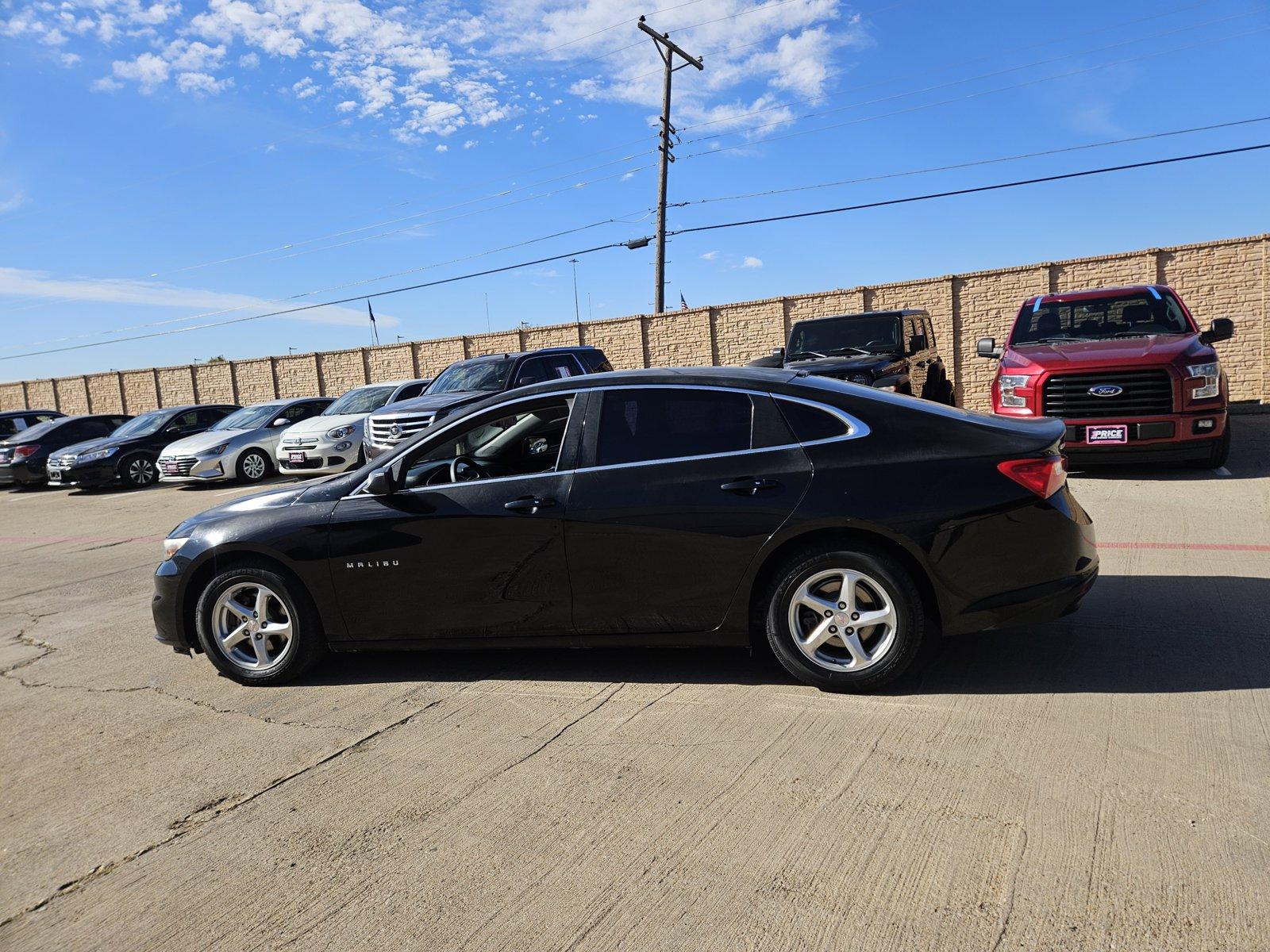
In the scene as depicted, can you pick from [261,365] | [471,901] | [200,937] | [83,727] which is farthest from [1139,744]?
[261,365]

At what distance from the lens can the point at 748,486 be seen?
14.1 feet

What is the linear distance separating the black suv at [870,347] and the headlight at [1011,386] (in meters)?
1.50

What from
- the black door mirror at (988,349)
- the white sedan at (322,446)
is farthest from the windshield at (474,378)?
the black door mirror at (988,349)

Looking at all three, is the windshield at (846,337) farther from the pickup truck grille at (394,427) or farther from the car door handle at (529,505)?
the car door handle at (529,505)

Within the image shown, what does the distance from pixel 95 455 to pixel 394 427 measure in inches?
330

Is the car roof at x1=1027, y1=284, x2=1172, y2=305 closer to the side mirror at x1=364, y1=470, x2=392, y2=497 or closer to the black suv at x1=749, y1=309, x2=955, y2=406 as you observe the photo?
the black suv at x1=749, y1=309, x2=955, y2=406

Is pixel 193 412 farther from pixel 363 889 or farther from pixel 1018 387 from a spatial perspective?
pixel 363 889

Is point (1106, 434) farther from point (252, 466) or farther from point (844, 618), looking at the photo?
point (252, 466)

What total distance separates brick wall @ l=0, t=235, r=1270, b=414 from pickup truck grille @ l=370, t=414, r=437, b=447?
39.6 feet

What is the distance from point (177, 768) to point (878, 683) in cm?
316

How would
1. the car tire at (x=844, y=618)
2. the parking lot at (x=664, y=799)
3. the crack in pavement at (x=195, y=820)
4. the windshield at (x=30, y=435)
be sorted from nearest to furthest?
the parking lot at (x=664, y=799) < the crack in pavement at (x=195, y=820) < the car tire at (x=844, y=618) < the windshield at (x=30, y=435)

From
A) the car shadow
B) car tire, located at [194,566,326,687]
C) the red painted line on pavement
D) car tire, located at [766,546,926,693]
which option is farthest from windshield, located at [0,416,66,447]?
the red painted line on pavement

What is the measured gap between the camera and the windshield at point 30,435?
2011cm

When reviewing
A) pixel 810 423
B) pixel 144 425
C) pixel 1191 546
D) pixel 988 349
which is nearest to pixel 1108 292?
pixel 988 349
